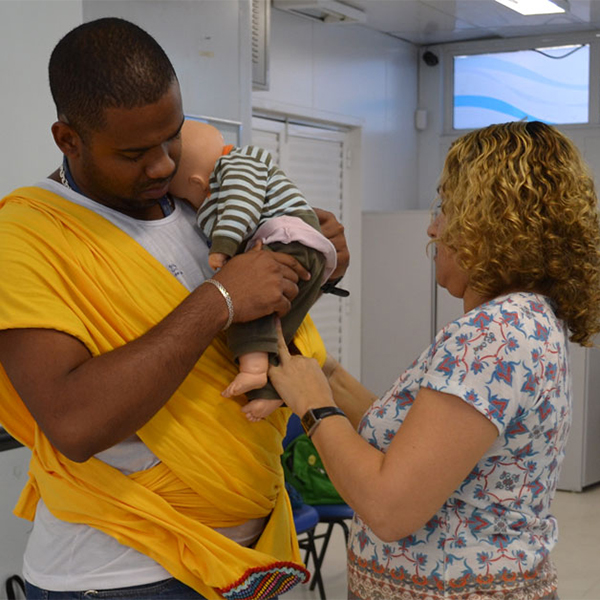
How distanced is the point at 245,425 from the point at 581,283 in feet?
2.16

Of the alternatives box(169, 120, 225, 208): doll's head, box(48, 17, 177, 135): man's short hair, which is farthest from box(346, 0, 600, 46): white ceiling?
box(48, 17, 177, 135): man's short hair

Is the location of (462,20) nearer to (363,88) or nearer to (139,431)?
(363,88)

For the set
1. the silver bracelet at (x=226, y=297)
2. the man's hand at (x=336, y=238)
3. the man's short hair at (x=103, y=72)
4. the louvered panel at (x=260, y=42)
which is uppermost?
the louvered panel at (x=260, y=42)

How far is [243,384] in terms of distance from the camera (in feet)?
4.52

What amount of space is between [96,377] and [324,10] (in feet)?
17.4

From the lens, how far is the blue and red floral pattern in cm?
148

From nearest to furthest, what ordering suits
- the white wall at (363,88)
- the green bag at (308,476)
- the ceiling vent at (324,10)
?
the green bag at (308,476) → the ceiling vent at (324,10) → the white wall at (363,88)

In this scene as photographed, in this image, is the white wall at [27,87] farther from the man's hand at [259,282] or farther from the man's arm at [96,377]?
the man's arm at [96,377]

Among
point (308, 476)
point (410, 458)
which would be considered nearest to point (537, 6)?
point (308, 476)

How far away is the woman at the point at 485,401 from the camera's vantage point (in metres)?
1.47

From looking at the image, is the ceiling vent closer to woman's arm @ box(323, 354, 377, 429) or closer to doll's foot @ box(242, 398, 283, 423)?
woman's arm @ box(323, 354, 377, 429)

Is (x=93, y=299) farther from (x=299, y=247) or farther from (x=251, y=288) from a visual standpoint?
(x=299, y=247)

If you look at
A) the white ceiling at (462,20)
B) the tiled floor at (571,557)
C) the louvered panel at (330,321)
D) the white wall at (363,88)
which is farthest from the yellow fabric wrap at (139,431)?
the louvered panel at (330,321)

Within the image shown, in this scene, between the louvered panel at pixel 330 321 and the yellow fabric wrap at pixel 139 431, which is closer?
the yellow fabric wrap at pixel 139 431
